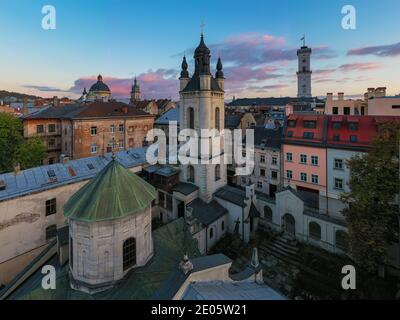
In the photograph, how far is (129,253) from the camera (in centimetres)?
1540

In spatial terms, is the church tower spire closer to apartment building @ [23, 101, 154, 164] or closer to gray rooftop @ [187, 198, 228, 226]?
apartment building @ [23, 101, 154, 164]

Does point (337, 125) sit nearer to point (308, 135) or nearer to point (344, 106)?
point (308, 135)

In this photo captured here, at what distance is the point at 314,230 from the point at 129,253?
787 inches

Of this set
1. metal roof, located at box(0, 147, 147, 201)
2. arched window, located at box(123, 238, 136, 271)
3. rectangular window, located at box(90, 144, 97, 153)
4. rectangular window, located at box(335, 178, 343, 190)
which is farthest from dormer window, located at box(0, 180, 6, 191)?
rectangular window, located at box(335, 178, 343, 190)

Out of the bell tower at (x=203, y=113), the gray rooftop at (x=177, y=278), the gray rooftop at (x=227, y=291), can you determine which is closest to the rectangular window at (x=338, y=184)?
the bell tower at (x=203, y=113)

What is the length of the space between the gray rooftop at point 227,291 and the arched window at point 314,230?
15.8 metres

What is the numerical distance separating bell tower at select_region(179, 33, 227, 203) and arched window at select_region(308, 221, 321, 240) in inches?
437

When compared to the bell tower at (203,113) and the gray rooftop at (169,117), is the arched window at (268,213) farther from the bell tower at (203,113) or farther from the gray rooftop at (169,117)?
the gray rooftop at (169,117)

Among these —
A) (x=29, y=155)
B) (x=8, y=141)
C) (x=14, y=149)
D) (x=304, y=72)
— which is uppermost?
(x=304, y=72)

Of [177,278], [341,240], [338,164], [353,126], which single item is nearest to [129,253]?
[177,278]

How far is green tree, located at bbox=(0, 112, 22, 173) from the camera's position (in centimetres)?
3509

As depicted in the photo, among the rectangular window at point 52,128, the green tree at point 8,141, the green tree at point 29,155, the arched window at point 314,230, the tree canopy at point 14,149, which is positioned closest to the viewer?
the arched window at point 314,230

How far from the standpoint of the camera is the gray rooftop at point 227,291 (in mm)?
10870

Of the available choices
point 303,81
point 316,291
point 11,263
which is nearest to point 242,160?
point 316,291
